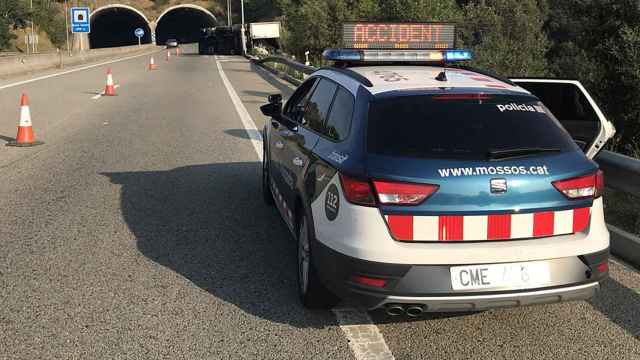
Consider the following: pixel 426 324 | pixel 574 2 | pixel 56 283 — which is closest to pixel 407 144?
pixel 426 324

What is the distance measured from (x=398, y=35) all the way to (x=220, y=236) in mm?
3100

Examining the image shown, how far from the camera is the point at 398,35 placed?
7.84 m

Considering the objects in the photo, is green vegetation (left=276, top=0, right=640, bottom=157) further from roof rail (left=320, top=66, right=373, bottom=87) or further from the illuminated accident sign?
roof rail (left=320, top=66, right=373, bottom=87)

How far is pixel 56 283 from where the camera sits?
5.05m

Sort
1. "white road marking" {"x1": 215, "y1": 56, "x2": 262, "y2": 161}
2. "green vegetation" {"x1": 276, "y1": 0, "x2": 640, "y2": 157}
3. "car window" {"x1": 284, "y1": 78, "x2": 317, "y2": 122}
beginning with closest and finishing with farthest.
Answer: "car window" {"x1": 284, "y1": 78, "x2": 317, "y2": 122} < "white road marking" {"x1": 215, "y1": 56, "x2": 262, "y2": 161} < "green vegetation" {"x1": 276, "y1": 0, "x2": 640, "y2": 157}

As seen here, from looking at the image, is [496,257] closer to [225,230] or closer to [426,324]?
[426,324]

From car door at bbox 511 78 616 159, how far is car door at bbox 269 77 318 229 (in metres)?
2.03

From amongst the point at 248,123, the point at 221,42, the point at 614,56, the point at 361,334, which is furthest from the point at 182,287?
the point at 221,42

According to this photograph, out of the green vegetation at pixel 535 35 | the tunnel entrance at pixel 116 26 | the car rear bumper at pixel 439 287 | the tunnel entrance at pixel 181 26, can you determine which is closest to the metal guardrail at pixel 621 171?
the car rear bumper at pixel 439 287

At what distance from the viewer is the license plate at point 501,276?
383 cm

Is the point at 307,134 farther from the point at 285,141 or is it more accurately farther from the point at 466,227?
the point at 466,227

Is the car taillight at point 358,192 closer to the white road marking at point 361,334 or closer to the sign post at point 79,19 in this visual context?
the white road marking at point 361,334

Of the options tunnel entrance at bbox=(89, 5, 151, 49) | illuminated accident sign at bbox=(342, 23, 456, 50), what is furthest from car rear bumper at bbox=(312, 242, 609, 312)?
tunnel entrance at bbox=(89, 5, 151, 49)

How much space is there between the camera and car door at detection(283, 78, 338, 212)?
4910 mm
